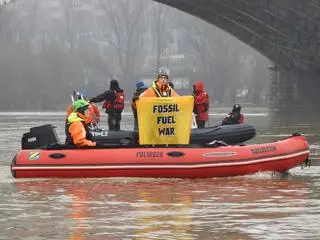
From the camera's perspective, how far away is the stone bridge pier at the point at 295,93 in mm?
64625

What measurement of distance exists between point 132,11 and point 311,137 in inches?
3982

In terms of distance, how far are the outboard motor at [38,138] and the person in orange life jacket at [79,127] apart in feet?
2.05

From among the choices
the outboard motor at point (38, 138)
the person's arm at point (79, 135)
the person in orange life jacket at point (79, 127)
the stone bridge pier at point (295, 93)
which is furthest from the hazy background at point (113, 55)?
the person's arm at point (79, 135)

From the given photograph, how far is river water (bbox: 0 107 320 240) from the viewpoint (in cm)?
991

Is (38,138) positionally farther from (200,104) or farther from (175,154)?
(200,104)

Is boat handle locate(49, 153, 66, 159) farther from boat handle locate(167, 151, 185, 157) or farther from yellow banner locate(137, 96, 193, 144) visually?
boat handle locate(167, 151, 185, 157)

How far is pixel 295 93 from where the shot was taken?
67.2 meters

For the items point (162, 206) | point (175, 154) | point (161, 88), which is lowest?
point (162, 206)

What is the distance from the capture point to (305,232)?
32.1ft

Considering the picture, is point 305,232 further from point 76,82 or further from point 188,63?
point 188,63

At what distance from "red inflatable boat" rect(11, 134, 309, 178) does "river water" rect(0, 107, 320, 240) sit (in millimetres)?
132

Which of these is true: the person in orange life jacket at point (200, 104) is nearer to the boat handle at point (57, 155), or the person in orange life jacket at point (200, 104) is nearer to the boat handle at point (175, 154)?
the boat handle at point (175, 154)

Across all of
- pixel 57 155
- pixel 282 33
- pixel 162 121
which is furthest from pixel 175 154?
pixel 282 33

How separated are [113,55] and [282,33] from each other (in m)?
76.3
